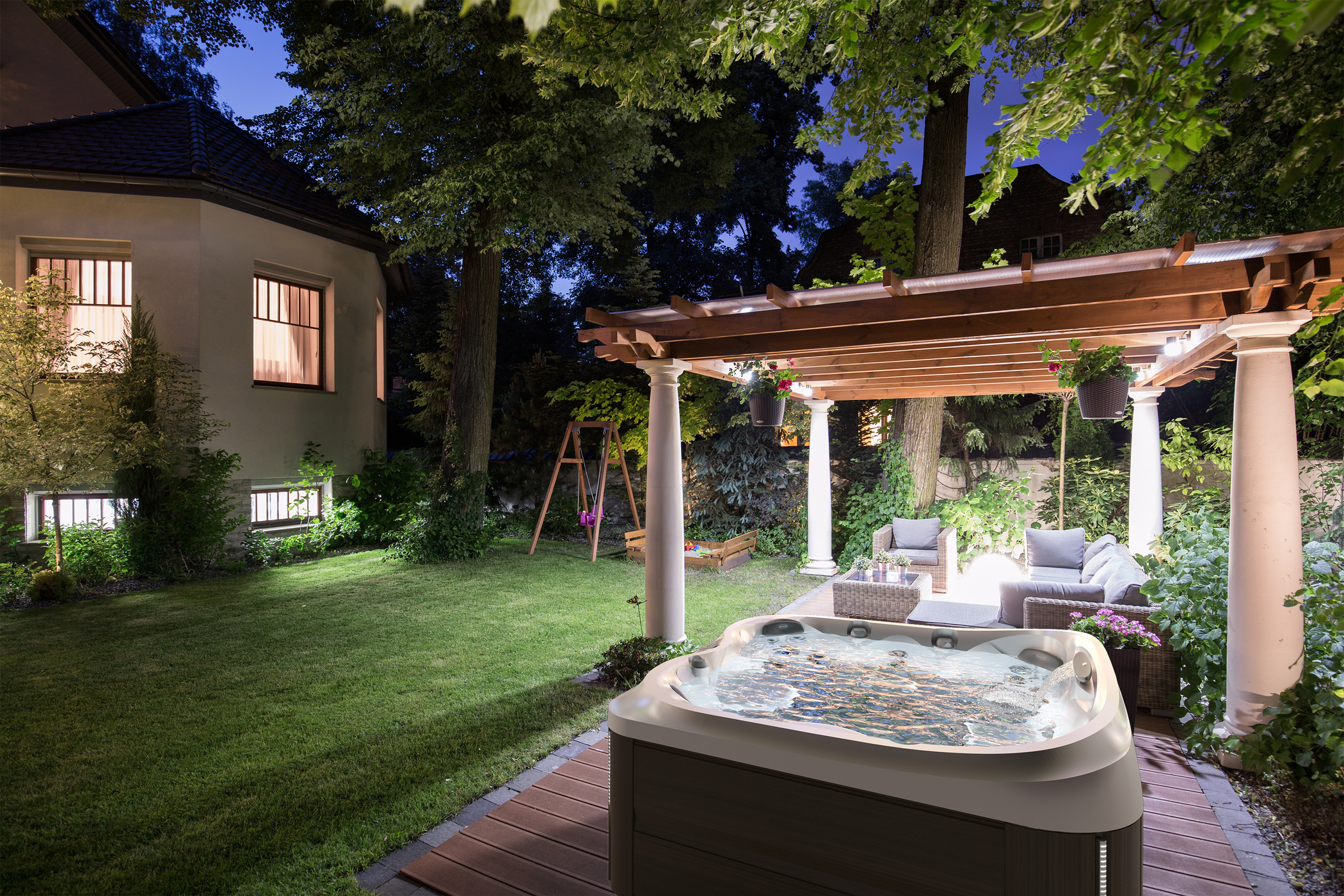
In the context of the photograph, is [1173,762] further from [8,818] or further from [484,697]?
[8,818]

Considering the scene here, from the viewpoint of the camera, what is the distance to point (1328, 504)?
759 centimetres

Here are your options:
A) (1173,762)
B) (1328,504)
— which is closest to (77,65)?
(1173,762)

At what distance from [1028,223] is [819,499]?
25.7ft

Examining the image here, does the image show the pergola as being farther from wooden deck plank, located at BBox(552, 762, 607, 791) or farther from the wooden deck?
wooden deck plank, located at BBox(552, 762, 607, 791)

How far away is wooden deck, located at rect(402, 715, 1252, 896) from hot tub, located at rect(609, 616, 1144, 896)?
1.19 feet

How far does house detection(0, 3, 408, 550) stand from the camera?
860cm

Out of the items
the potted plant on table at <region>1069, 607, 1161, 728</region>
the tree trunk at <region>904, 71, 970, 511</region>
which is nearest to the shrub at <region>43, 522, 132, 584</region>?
the potted plant on table at <region>1069, 607, 1161, 728</region>

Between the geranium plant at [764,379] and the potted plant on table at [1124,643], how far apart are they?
3.08m

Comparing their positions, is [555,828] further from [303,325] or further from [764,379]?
[303,325]

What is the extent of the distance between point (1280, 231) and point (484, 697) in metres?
9.97

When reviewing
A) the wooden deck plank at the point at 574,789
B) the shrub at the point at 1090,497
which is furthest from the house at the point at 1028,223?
the wooden deck plank at the point at 574,789

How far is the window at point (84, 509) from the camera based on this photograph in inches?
335

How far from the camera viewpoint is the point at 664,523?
5359 mm

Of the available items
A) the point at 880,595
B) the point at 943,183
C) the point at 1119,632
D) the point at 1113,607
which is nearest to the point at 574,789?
the point at 1119,632
